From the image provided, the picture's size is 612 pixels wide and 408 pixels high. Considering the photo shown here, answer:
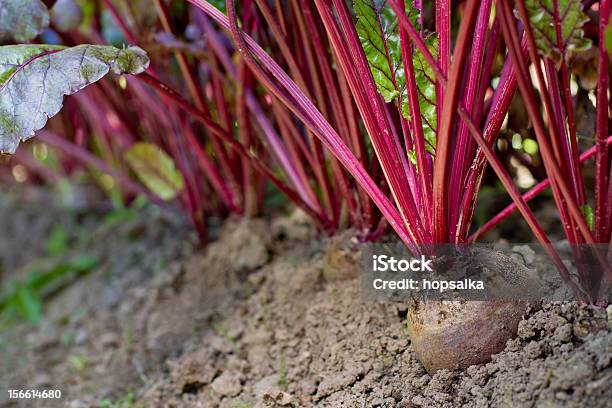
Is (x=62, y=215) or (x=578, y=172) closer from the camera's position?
(x=578, y=172)

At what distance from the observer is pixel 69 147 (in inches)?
86.8

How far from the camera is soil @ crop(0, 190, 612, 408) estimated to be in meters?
0.99

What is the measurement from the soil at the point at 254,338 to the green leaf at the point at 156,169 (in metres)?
0.17

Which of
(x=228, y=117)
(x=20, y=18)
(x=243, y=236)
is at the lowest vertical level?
(x=243, y=236)

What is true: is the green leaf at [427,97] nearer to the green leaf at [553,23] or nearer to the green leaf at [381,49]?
the green leaf at [381,49]

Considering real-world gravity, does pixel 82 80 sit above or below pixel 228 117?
above

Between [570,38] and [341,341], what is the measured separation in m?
0.67

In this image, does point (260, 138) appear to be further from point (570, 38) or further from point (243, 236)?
point (570, 38)

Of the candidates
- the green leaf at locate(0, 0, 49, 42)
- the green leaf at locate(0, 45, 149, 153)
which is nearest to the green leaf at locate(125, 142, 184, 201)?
the green leaf at locate(0, 0, 49, 42)

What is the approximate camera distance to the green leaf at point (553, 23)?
92cm

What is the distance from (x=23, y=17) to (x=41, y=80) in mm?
368

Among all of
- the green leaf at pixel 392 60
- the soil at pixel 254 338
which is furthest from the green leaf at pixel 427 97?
the soil at pixel 254 338

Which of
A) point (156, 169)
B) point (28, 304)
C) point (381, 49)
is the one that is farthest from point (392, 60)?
point (28, 304)

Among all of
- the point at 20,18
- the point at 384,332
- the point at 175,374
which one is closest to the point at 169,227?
the point at 175,374
